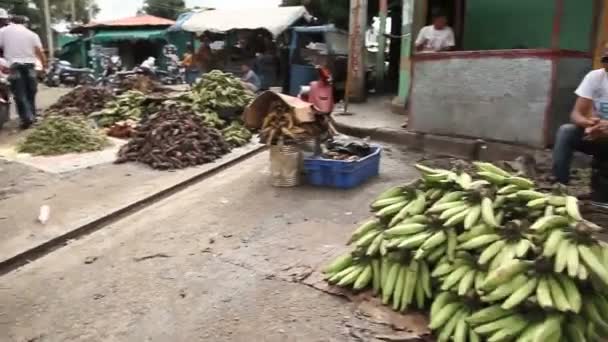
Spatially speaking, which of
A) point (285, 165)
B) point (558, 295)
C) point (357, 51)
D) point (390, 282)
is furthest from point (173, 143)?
point (558, 295)

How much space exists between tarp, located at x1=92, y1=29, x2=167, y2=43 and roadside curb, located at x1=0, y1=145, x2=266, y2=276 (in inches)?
812

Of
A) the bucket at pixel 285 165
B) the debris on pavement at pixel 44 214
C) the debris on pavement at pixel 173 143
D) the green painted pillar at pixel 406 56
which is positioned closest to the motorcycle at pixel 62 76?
the debris on pavement at pixel 173 143

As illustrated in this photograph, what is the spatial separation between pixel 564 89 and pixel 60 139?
712 centimetres

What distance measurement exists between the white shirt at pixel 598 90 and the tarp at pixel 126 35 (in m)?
23.8

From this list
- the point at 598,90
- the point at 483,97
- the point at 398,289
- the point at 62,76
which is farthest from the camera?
the point at 62,76

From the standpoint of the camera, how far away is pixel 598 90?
4.80 m

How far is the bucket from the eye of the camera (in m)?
5.86

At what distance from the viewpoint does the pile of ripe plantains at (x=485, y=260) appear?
2648 mm

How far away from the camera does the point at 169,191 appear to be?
20.6ft

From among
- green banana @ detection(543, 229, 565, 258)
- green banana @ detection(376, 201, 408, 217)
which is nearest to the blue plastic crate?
green banana @ detection(376, 201, 408, 217)

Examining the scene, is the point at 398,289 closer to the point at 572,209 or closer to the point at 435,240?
the point at 435,240

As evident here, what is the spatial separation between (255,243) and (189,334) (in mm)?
1417

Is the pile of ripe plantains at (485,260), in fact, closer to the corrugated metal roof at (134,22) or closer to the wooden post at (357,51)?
the wooden post at (357,51)

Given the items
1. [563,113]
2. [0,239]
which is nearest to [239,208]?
[0,239]
